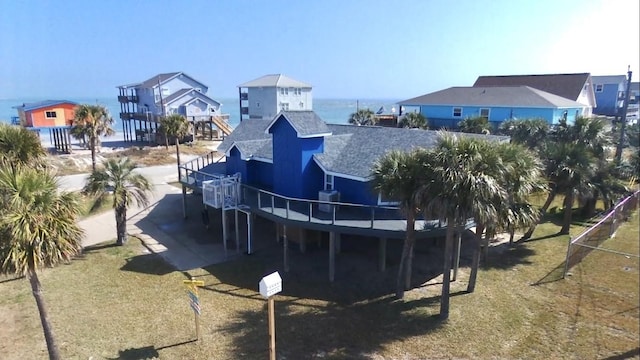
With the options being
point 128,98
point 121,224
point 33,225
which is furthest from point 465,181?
point 128,98

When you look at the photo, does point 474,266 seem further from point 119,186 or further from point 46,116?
point 46,116

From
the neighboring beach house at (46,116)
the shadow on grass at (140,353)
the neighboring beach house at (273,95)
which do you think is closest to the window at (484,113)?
the neighboring beach house at (273,95)

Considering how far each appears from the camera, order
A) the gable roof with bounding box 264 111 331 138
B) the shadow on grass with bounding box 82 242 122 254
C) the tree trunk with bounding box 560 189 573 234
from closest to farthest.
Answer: the gable roof with bounding box 264 111 331 138
the shadow on grass with bounding box 82 242 122 254
the tree trunk with bounding box 560 189 573 234

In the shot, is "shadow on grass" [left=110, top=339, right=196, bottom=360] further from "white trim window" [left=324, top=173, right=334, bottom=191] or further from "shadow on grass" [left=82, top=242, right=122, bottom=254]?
"white trim window" [left=324, top=173, right=334, bottom=191]

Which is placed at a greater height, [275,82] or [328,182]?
[275,82]

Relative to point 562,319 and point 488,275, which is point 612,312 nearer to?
point 562,319

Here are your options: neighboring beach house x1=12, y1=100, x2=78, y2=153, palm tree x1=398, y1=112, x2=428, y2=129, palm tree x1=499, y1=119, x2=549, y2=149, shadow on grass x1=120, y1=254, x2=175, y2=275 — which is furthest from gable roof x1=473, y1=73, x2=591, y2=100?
neighboring beach house x1=12, y1=100, x2=78, y2=153

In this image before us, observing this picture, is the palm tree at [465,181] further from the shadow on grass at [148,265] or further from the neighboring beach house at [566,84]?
the neighboring beach house at [566,84]
